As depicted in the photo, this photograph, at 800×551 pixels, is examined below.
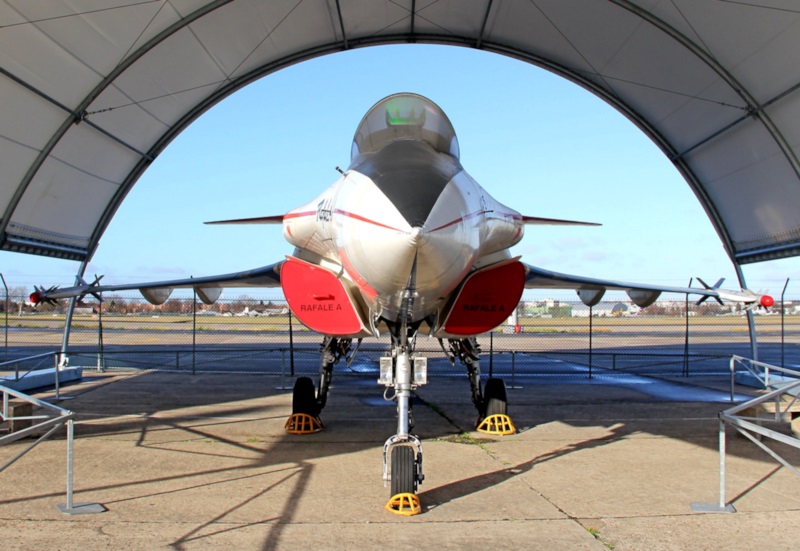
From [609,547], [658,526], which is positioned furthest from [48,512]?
[658,526]

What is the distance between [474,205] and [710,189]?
11.9 metres

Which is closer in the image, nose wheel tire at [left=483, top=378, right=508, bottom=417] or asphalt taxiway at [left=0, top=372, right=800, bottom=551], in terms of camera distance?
asphalt taxiway at [left=0, top=372, right=800, bottom=551]

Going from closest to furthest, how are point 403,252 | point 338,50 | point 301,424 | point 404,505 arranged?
point 403,252 < point 404,505 < point 301,424 < point 338,50

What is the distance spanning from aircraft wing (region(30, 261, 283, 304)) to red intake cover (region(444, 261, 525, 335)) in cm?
466

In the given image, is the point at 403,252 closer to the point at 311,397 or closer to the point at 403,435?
the point at 403,435

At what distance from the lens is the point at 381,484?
5.75 m

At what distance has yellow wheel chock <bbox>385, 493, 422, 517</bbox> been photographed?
4860mm

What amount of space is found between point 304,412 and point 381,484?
282cm

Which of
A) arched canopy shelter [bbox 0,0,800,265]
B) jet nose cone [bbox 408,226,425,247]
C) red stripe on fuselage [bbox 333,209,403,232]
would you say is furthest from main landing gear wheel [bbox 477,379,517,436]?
arched canopy shelter [bbox 0,0,800,265]

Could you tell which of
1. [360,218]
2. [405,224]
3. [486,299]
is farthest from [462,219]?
[486,299]

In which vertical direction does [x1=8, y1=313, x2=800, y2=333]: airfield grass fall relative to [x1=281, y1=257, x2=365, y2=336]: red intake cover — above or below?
below

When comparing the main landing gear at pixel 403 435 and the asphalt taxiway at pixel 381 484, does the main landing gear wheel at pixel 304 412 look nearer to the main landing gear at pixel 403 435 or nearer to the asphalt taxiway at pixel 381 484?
the asphalt taxiway at pixel 381 484

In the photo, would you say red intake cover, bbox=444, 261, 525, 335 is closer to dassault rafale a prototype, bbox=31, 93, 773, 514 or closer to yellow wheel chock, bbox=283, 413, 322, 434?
dassault rafale a prototype, bbox=31, 93, 773, 514

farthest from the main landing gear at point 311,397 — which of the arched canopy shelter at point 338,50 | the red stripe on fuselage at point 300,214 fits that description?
the arched canopy shelter at point 338,50
